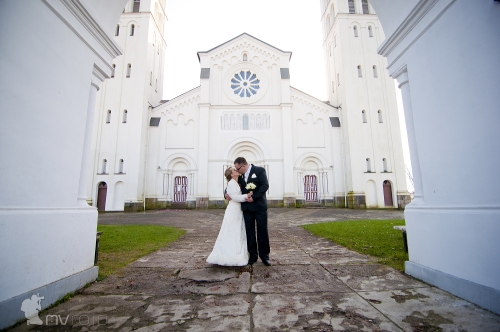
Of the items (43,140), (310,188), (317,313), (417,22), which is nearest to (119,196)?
(310,188)

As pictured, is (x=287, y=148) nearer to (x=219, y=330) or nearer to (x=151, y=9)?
(x=151, y=9)

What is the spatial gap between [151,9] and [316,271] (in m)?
27.2

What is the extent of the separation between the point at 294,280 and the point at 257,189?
153 centimetres

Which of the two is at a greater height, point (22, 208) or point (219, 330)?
point (22, 208)

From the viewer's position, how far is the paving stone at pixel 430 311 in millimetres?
1951

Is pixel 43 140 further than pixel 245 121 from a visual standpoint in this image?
No

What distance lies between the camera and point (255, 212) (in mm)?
4109

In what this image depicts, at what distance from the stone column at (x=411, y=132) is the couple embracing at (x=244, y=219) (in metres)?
2.17

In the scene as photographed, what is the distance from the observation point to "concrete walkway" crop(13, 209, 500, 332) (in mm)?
2012

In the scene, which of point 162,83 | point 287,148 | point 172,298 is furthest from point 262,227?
point 162,83

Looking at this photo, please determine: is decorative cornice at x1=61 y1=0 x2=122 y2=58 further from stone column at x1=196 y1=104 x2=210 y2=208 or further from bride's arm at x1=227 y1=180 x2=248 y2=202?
stone column at x1=196 y1=104 x2=210 y2=208

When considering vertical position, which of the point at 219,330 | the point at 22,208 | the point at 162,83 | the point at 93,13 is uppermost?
the point at 162,83

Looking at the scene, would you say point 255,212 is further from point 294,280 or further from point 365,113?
point 365,113

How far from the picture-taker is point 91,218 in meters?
3.24
